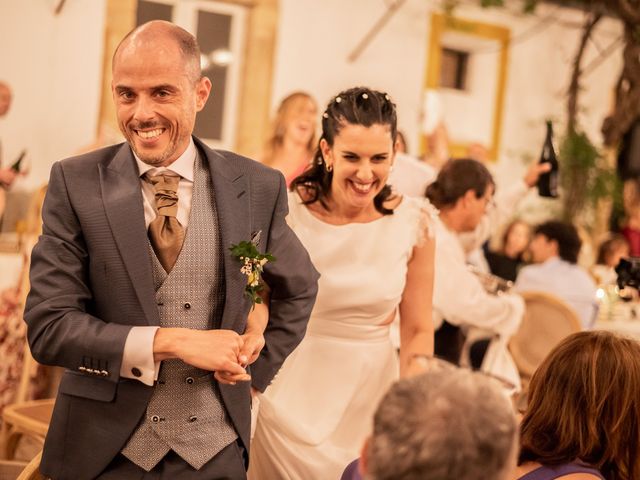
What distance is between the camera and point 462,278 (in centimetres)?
393

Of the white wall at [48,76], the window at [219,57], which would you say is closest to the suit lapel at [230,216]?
the white wall at [48,76]

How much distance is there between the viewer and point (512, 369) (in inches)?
168

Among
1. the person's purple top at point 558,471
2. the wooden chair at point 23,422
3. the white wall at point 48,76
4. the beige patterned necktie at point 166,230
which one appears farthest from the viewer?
the white wall at point 48,76

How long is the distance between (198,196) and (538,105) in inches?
355

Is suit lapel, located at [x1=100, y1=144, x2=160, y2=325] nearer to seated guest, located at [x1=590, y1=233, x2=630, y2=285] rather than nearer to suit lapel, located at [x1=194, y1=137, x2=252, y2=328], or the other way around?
suit lapel, located at [x1=194, y1=137, x2=252, y2=328]

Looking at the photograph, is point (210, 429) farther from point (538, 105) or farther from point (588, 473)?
point (538, 105)

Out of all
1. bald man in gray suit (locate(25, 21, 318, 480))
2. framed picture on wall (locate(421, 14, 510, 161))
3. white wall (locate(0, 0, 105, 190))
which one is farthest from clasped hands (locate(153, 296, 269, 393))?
framed picture on wall (locate(421, 14, 510, 161))

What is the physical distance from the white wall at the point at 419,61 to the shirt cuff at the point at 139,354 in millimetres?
6991

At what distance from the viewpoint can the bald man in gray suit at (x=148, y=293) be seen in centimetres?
173

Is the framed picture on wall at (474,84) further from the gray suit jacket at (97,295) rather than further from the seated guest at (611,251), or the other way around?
the gray suit jacket at (97,295)

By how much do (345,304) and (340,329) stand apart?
9cm

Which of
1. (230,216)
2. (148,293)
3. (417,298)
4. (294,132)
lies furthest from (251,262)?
(294,132)

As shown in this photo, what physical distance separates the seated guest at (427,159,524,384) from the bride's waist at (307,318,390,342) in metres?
1.19

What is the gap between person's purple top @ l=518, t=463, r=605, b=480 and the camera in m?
1.96
